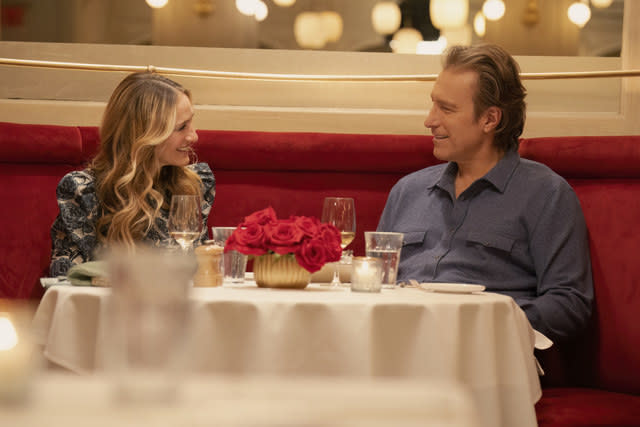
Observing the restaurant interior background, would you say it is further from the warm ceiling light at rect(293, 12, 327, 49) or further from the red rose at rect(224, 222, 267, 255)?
the red rose at rect(224, 222, 267, 255)

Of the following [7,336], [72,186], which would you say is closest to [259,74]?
[72,186]

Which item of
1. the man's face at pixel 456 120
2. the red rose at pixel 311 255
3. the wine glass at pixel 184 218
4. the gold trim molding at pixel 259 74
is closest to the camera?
the red rose at pixel 311 255

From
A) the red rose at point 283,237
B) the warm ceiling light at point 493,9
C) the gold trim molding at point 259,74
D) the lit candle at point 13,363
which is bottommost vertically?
the lit candle at point 13,363

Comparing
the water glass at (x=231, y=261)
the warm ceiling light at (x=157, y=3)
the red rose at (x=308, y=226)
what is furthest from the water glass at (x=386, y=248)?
the warm ceiling light at (x=157, y=3)

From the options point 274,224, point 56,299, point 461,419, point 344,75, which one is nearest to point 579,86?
point 344,75

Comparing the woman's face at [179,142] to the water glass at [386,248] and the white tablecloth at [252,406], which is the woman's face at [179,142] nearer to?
the water glass at [386,248]

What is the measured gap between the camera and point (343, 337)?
4.77ft

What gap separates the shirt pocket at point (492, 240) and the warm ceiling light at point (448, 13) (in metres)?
1.33

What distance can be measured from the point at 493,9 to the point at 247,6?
104 centimetres

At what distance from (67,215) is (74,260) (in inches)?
5.4

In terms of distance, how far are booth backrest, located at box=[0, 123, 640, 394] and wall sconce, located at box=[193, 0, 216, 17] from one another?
76 centimetres

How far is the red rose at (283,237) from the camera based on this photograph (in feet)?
5.22

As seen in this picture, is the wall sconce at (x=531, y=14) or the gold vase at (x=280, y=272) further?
the wall sconce at (x=531, y=14)

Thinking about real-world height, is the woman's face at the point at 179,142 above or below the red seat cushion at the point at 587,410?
above
